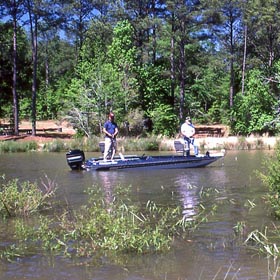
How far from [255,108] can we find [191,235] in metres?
34.9

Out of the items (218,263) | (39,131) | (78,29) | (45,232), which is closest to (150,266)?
(218,263)

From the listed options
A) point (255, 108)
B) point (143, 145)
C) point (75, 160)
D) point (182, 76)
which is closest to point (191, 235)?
point (75, 160)

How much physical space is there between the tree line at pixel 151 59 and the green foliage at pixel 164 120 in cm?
8

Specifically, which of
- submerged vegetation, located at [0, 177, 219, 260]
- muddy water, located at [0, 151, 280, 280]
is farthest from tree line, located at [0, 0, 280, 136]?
submerged vegetation, located at [0, 177, 219, 260]

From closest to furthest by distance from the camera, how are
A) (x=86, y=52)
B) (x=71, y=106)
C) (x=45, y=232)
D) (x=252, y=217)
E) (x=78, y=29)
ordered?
(x=45, y=232)
(x=252, y=217)
(x=71, y=106)
(x=86, y=52)
(x=78, y=29)

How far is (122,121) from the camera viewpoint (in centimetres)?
3991

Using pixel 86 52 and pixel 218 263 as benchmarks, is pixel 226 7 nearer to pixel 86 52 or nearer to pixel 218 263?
pixel 86 52

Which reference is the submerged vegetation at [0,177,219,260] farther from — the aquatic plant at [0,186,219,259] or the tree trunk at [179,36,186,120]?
the tree trunk at [179,36,186,120]

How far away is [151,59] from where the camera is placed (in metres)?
46.1

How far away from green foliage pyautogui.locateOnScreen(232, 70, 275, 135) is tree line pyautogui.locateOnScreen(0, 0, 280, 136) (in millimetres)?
78

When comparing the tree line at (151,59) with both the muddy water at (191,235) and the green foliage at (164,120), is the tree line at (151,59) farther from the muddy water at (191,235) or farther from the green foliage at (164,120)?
the muddy water at (191,235)

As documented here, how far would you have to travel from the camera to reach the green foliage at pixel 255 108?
41969 millimetres

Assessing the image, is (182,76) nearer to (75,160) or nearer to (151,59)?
(151,59)

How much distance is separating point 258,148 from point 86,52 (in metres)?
17.5
